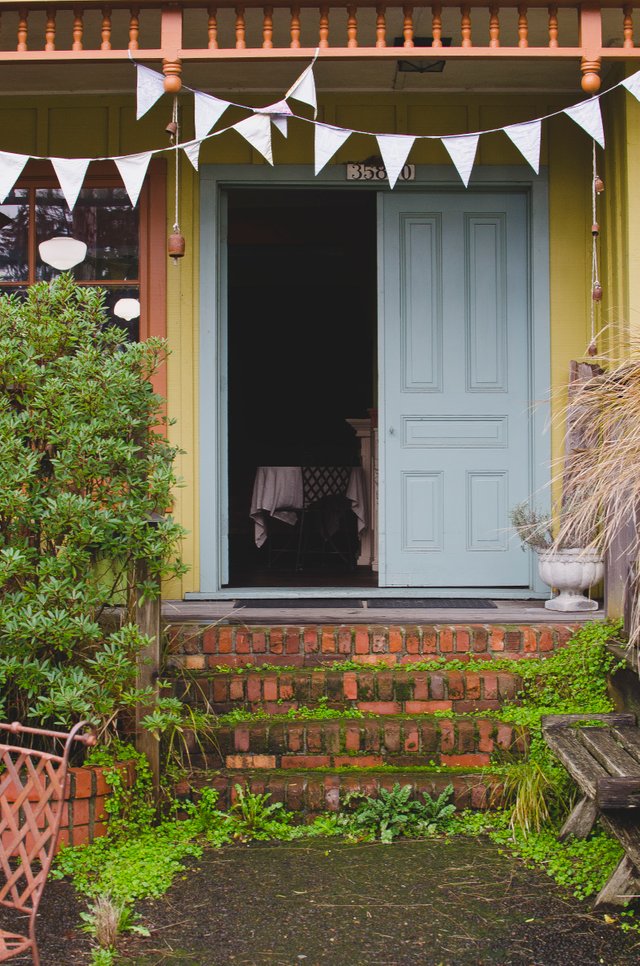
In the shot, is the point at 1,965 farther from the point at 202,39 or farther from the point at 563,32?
the point at 563,32

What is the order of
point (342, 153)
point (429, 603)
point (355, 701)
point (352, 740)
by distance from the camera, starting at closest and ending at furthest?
1. point (352, 740)
2. point (355, 701)
3. point (429, 603)
4. point (342, 153)

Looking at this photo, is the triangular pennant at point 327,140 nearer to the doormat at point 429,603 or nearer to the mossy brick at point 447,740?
the doormat at point 429,603

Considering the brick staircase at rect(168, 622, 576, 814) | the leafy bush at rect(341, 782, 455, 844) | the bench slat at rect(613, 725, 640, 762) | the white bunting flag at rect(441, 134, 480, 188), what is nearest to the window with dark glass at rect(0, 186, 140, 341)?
the white bunting flag at rect(441, 134, 480, 188)

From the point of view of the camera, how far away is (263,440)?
1130 centimetres

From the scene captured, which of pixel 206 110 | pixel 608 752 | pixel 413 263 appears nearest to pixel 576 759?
pixel 608 752

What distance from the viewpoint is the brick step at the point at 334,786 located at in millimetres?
3312

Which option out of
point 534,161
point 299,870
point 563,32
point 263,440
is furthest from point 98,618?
point 263,440

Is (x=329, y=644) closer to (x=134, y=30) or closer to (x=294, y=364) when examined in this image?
(x=134, y=30)

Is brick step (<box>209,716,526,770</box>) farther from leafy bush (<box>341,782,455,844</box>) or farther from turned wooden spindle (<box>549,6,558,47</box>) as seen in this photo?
turned wooden spindle (<box>549,6,558,47</box>)

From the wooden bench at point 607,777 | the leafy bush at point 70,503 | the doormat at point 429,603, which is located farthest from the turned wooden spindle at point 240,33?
the wooden bench at point 607,777

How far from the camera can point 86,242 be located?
16.4 ft

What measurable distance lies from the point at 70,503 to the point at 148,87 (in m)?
1.85

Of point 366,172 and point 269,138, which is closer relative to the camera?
point 269,138

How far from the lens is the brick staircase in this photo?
3375mm
